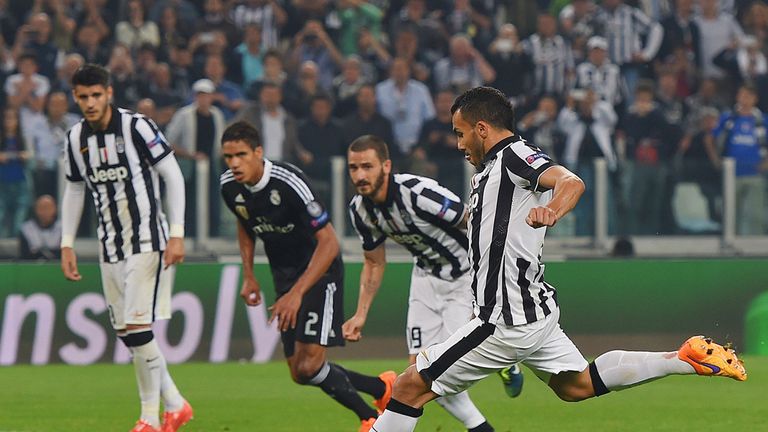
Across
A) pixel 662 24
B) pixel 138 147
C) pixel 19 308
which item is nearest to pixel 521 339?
pixel 138 147

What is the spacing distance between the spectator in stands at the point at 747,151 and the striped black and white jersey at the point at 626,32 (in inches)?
62.8

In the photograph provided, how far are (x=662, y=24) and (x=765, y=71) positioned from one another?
145cm

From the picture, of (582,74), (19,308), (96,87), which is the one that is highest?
(582,74)

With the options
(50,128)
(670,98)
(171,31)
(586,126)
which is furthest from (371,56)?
(50,128)

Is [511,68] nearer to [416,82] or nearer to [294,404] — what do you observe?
[416,82]

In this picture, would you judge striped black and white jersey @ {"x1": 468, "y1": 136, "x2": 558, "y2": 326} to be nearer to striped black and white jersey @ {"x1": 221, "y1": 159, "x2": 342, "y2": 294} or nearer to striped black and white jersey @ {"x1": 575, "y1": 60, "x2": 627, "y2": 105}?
striped black and white jersey @ {"x1": 221, "y1": 159, "x2": 342, "y2": 294}

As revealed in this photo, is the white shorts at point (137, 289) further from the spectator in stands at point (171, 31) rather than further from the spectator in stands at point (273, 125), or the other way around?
the spectator in stands at point (171, 31)

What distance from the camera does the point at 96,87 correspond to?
916cm

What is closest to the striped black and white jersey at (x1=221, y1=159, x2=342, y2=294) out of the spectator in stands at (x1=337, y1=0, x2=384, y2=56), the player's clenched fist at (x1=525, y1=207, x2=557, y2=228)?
the player's clenched fist at (x1=525, y1=207, x2=557, y2=228)

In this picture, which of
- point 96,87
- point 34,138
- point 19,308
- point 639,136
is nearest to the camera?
point 96,87

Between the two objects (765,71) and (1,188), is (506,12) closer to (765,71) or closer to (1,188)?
(765,71)

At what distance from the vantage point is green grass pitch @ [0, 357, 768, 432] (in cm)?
994

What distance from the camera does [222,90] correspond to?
55.6 feet

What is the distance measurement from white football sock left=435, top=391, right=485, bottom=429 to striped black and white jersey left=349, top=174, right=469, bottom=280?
2.87ft
